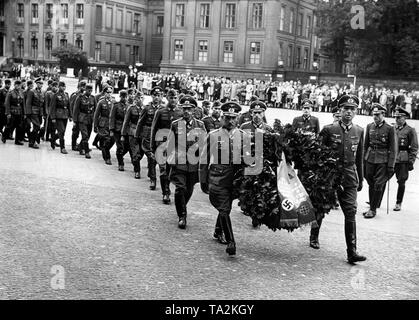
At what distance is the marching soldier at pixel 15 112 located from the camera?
678 inches

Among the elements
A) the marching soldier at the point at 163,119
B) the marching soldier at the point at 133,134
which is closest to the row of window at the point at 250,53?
the marching soldier at the point at 133,134

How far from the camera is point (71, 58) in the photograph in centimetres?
5556

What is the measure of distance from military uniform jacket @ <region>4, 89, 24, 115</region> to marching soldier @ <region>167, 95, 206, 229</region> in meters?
9.39

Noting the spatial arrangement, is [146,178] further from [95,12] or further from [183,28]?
[95,12]

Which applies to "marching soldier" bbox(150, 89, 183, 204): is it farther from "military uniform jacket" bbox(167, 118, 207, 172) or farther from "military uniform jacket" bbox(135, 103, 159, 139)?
"military uniform jacket" bbox(167, 118, 207, 172)

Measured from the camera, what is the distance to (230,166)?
7.84 metres

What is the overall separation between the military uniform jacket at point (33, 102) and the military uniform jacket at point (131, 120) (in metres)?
4.66

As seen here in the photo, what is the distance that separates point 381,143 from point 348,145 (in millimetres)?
2883

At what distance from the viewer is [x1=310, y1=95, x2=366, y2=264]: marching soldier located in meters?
7.97

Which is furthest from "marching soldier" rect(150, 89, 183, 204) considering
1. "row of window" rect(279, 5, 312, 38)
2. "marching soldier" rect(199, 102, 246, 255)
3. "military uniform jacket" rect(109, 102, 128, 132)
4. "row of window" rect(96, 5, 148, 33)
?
"row of window" rect(96, 5, 148, 33)

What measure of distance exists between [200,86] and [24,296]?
38.9 m

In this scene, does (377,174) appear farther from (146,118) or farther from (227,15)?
(227,15)

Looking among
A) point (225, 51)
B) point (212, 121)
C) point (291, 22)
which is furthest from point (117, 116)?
point (291, 22)

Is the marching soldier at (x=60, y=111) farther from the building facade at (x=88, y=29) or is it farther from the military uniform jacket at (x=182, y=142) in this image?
the building facade at (x=88, y=29)
